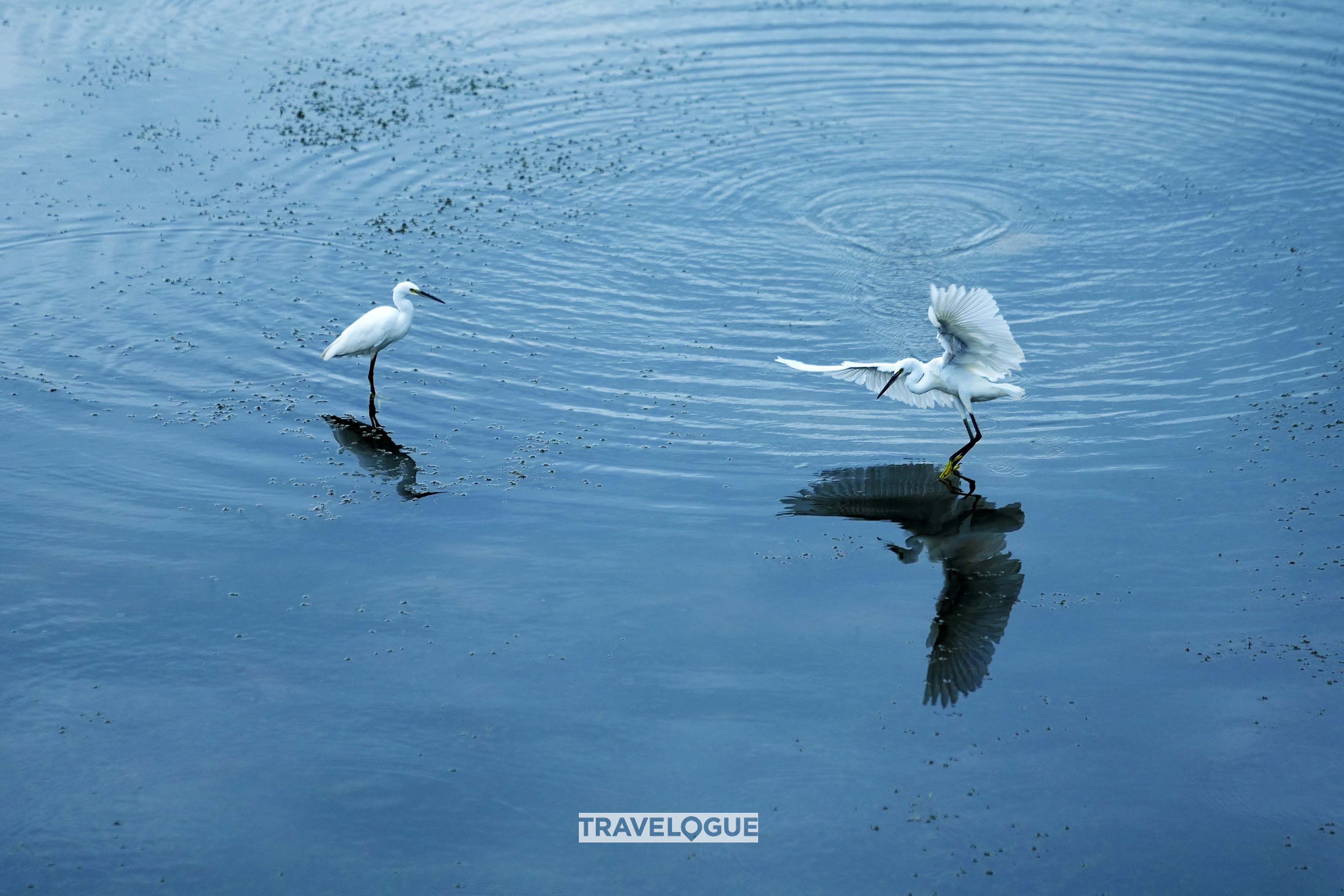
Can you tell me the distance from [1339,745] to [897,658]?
12.1 feet

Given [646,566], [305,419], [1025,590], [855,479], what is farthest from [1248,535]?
[305,419]

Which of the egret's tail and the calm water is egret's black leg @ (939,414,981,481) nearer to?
the calm water

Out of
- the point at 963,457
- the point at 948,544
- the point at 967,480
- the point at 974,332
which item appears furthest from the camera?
the point at 963,457

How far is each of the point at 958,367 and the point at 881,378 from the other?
1244 millimetres

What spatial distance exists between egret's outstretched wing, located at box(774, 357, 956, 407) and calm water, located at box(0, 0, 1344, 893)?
0.52 m

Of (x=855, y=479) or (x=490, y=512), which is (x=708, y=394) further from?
(x=490, y=512)

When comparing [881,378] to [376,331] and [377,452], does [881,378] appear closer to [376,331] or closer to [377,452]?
[377,452]

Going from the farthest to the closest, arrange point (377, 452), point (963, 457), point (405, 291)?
1. point (405, 291)
2. point (377, 452)
3. point (963, 457)

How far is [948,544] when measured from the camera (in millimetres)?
13633

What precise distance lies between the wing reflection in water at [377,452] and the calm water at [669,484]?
7 cm

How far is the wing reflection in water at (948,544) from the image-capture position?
37.9 ft

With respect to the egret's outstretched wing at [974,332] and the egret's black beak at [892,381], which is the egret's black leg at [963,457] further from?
the egret's black beak at [892,381]

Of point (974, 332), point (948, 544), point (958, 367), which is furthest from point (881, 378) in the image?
point (948, 544)

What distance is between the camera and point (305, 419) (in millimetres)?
16188
